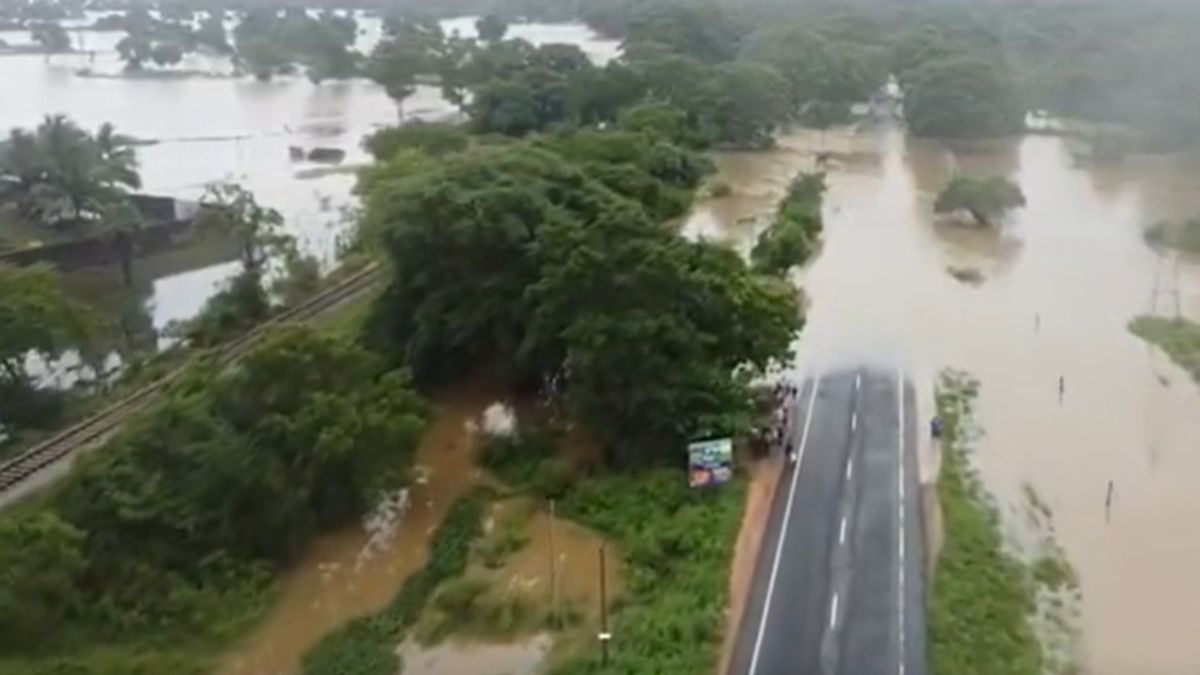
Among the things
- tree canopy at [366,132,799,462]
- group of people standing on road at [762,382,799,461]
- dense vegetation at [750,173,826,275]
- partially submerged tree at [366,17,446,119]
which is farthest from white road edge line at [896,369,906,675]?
partially submerged tree at [366,17,446,119]

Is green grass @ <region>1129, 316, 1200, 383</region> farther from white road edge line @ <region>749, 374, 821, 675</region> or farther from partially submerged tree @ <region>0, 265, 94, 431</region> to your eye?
partially submerged tree @ <region>0, 265, 94, 431</region>

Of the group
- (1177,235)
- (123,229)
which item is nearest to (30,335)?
(123,229)

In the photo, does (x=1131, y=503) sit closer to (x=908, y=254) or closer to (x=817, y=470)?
(x=817, y=470)

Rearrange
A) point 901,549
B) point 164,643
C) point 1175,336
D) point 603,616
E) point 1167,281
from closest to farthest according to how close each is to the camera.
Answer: point 164,643
point 603,616
point 901,549
point 1175,336
point 1167,281

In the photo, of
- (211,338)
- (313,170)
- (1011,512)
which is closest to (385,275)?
(211,338)

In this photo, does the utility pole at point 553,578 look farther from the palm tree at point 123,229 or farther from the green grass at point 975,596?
the palm tree at point 123,229

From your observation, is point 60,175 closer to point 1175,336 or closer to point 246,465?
point 246,465

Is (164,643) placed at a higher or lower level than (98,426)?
A: lower
